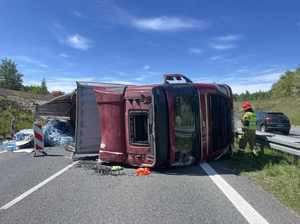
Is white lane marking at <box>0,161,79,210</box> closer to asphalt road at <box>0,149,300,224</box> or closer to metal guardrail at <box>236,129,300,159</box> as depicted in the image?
asphalt road at <box>0,149,300,224</box>

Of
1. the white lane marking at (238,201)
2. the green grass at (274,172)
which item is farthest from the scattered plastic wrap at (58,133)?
the white lane marking at (238,201)

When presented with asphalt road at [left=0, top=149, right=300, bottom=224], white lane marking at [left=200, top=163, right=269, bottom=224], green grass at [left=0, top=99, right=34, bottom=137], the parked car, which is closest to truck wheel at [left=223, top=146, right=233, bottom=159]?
asphalt road at [left=0, top=149, right=300, bottom=224]

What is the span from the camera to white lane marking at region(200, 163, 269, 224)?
4.48 meters

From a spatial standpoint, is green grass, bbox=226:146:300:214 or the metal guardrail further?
the metal guardrail

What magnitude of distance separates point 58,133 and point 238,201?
10867mm

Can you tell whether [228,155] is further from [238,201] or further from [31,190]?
[31,190]

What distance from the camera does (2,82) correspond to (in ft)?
414

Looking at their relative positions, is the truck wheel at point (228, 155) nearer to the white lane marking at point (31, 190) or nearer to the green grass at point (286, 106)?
the white lane marking at point (31, 190)

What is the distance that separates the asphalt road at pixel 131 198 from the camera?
15.1 ft

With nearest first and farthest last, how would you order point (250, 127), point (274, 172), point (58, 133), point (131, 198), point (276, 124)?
point (131, 198) < point (274, 172) < point (250, 127) < point (58, 133) < point (276, 124)

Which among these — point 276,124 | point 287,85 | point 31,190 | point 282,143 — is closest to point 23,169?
point 31,190

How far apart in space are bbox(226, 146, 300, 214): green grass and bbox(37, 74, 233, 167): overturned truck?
0.90 m

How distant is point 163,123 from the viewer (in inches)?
321

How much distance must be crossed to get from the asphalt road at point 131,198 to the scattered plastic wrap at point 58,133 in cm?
600
